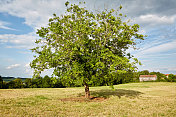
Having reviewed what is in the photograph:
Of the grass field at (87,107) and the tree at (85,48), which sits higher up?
the tree at (85,48)

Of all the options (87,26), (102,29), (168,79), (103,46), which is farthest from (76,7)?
(168,79)

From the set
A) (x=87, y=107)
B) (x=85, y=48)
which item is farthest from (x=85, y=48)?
(x=87, y=107)

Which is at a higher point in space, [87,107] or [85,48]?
[85,48]

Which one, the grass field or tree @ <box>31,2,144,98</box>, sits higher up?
tree @ <box>31,2,144,98</box>

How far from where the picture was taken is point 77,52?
18.9m

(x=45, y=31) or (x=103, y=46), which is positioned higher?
(x=45, y=31)

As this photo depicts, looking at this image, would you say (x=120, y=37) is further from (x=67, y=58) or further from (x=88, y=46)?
(x=67, y=58)

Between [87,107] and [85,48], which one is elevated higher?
[85,48]

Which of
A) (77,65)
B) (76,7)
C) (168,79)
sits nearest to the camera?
(77,65)

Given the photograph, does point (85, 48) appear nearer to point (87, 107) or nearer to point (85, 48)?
point (85, 48)

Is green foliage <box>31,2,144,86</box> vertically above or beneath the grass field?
above

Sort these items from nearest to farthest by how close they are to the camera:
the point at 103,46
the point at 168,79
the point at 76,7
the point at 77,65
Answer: the point at 77,65
the point at 103,46
the point at 76,7
the point at 168,79

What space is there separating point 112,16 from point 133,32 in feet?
12.0

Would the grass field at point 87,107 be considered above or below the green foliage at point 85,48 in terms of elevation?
below
